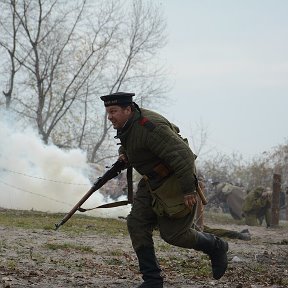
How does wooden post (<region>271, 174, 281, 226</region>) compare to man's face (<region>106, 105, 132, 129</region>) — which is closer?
man's face (<region>106, 105, 132, 129</region>)

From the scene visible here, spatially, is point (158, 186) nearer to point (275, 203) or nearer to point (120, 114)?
point (120, 114)

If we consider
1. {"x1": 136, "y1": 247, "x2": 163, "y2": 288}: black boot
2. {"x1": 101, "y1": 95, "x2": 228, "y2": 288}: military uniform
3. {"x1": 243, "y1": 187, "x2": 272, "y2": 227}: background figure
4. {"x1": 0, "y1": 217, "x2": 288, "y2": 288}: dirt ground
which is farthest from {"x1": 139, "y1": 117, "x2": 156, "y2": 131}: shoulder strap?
{"x1": 243, "y1": 187, "x2": 272, "y2": 227}: background figure

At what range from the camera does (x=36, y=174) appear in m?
27.2

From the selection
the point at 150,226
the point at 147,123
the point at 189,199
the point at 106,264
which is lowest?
the point at 106,264

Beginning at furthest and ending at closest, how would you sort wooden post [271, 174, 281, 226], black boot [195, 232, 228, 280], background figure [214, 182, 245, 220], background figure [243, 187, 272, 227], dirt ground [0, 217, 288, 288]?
1. background figure [214, 182, 245, 220]
2. background figure [243, 187, 272, 227]
3. wooden post [271, 174, 281, 226]
4. dirt ground [0, 217, 288, 288]
5. black boot [195, 232, 228, 280]

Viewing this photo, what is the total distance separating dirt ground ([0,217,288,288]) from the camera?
6.31m

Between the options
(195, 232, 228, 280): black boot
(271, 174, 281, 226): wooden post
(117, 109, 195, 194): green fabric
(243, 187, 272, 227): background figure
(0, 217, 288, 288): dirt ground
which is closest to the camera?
(117, 109, 195, 194): green fabric

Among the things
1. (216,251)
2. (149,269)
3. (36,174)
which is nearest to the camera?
(149,269)

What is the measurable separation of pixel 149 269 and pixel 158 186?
74cm

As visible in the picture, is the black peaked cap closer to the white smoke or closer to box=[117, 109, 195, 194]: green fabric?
box=[117, 109, 195, 194]: green fabric

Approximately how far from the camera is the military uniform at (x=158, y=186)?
5.07 meters

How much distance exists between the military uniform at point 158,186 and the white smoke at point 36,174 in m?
19.3

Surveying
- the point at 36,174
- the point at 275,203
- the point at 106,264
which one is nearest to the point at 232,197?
the point at 275,203

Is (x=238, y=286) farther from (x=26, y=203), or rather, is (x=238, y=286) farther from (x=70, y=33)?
(x=70, y=33)
